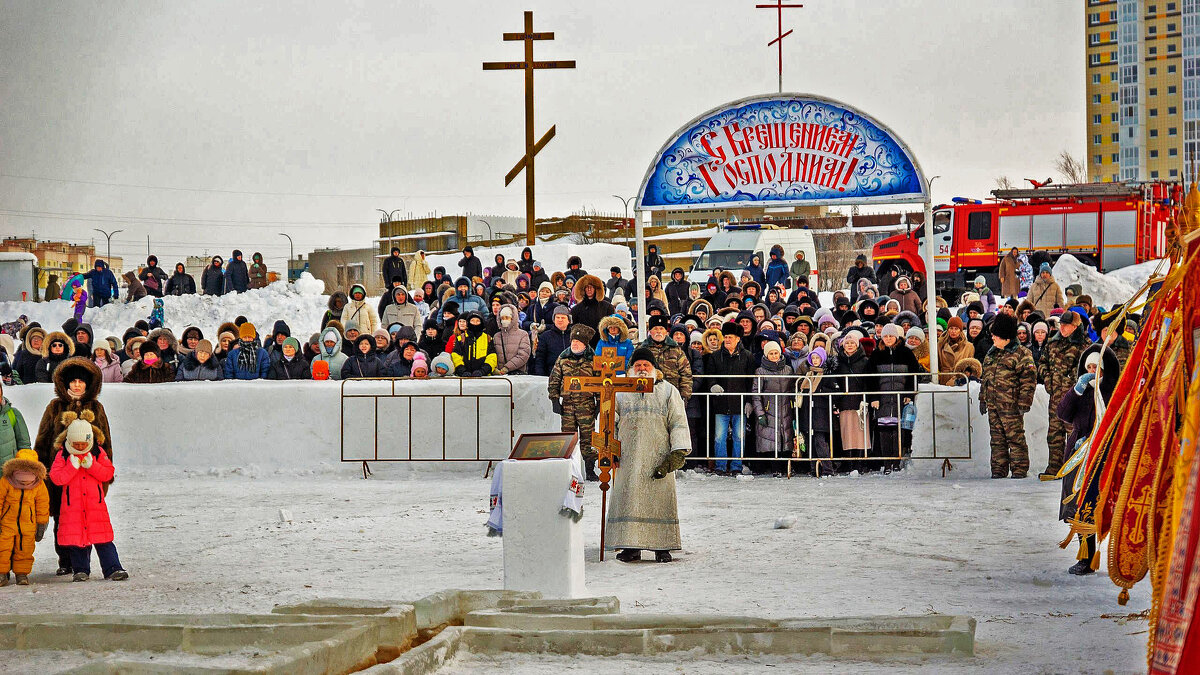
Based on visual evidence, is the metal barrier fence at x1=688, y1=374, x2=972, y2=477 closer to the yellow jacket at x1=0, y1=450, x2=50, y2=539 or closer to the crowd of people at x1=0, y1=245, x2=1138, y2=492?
the crowd of people at x1=0, y1=245, x2=1138, y2=492

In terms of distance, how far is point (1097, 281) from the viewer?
86.9 ft

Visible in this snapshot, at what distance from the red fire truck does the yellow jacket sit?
81.8 ft

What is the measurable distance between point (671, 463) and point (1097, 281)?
19477 millimetres

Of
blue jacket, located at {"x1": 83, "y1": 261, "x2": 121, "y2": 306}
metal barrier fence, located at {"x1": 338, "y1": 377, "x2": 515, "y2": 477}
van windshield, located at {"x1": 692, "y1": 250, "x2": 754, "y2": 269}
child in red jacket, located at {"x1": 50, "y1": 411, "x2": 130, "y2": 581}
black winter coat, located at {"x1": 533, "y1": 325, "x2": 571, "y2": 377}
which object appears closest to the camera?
child in red jacket, located at {"x1": 50, "y1": 411, "x2": 130, "y2": 581}

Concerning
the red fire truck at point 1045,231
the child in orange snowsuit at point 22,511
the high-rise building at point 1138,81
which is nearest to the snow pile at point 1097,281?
the red fire truck at point 1045,231

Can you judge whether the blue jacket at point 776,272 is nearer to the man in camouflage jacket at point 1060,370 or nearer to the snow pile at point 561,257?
the snow pile at point 561,257

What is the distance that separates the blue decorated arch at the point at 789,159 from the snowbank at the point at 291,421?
2.88 metres

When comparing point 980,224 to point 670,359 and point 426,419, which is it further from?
point 670,359

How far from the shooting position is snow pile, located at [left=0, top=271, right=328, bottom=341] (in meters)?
26.5

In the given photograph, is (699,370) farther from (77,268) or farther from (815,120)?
(77,268)

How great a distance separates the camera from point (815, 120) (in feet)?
48.5

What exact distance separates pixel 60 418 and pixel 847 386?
25.2ft

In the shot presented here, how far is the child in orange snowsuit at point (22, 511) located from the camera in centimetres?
885

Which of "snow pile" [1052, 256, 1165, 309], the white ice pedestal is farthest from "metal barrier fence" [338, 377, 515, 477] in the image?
A: "snow pile" [1052, 256, 1165, 309]
